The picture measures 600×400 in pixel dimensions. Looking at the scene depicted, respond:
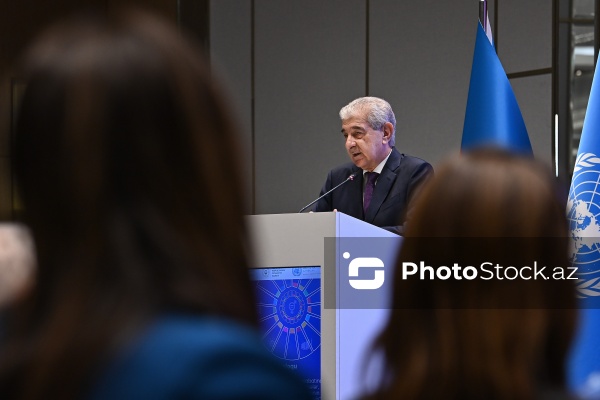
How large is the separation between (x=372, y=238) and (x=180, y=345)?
110 inches

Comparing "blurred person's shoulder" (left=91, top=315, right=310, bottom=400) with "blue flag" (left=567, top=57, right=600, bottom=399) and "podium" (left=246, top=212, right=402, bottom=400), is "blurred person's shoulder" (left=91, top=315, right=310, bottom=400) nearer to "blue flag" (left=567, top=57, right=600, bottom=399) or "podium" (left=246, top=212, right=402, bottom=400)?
"podium" (left=246, top=212, right=402, bottom=400)

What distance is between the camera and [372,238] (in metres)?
3.47

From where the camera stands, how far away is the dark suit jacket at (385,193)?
16.6 ft

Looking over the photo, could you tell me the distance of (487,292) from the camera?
123cm

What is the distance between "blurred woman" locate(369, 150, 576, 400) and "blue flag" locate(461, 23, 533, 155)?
381cm

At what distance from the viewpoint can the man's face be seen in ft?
17.7

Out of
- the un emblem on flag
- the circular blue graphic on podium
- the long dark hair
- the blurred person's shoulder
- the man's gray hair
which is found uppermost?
the man's gray hair

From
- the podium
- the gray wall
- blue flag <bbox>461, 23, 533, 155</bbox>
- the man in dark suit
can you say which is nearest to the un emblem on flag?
blue flag <bbox>461, 23, 533, 155</bbox>

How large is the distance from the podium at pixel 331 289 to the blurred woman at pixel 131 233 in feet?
8.26

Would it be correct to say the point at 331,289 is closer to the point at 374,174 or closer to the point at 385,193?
the point at 385,193

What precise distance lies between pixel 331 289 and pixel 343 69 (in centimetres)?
484

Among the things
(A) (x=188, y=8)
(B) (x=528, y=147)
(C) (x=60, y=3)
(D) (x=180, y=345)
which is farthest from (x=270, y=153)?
(D) (x=180, y=345)

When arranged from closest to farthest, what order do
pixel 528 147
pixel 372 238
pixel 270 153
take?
pixel 372 238
pixel 528 147
pixel 270 153

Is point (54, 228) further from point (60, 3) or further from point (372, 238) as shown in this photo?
point (60, 3)
